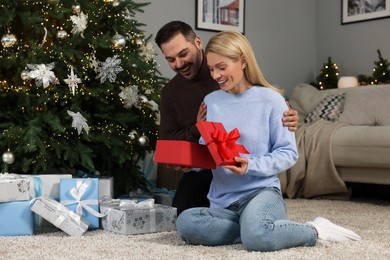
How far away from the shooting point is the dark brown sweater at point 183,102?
2619 mm

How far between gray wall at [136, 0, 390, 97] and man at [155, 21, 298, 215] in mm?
2296

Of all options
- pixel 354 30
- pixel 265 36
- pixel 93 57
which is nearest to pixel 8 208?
pixel 93 57

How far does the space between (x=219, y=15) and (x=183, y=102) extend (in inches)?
97.1

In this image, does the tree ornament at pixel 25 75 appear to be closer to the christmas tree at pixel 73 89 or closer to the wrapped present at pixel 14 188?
the christmas tree at pixel 73 89

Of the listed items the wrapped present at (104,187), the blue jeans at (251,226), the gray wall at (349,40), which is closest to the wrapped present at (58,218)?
the wrapped present at (104,187)

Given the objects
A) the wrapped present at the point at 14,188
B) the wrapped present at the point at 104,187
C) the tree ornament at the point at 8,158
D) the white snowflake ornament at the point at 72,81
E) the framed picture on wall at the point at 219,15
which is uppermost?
the framed picture on wall at the point at 219,15

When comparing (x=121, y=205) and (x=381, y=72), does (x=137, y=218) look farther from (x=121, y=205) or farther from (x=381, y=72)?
(x=381, y=72)

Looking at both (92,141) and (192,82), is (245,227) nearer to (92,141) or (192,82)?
(192,82)

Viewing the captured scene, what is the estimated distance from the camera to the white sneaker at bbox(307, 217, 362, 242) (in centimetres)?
216

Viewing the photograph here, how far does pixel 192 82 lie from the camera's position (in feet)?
8.67

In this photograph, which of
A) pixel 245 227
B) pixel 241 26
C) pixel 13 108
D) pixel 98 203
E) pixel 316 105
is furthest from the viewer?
pixel 241 26

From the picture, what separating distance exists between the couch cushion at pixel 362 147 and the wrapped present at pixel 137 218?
60.6 inches

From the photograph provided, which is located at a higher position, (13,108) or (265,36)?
(265,36)

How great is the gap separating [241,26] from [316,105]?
3.24 ft
